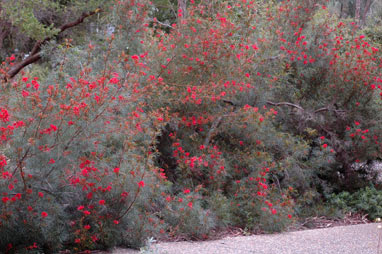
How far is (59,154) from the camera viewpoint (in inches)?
176

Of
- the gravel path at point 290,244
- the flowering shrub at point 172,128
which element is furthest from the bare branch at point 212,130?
the gravel path at point 290,244

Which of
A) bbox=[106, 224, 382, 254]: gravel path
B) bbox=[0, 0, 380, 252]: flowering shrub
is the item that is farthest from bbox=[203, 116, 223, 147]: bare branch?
bbox=[106, 224, 382, 254]: gravel path

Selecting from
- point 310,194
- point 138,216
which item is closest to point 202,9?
point 310,194

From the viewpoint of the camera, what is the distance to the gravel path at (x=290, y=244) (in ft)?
17.6

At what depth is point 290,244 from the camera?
5828 mm

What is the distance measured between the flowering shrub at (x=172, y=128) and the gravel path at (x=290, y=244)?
317 millimetres

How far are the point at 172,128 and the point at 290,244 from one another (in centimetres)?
261

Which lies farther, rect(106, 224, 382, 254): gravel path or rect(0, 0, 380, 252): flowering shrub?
rect(106, 224, 382, 254): gravel path

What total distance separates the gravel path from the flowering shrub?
32cm

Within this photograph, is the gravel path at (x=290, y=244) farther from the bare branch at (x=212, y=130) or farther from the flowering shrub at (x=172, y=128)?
the bare branch at (x=212, y=130)

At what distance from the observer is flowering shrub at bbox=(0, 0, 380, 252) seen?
14.7 feet

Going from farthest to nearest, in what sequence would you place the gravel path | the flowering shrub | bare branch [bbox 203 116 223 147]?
bare branch [bbox 203 116 223 147], the gravel path, the flowering shrub

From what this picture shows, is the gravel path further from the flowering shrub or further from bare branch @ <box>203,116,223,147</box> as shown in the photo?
bare branch @ <box>203,116,223,147</box>

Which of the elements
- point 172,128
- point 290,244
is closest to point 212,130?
point 172,128
